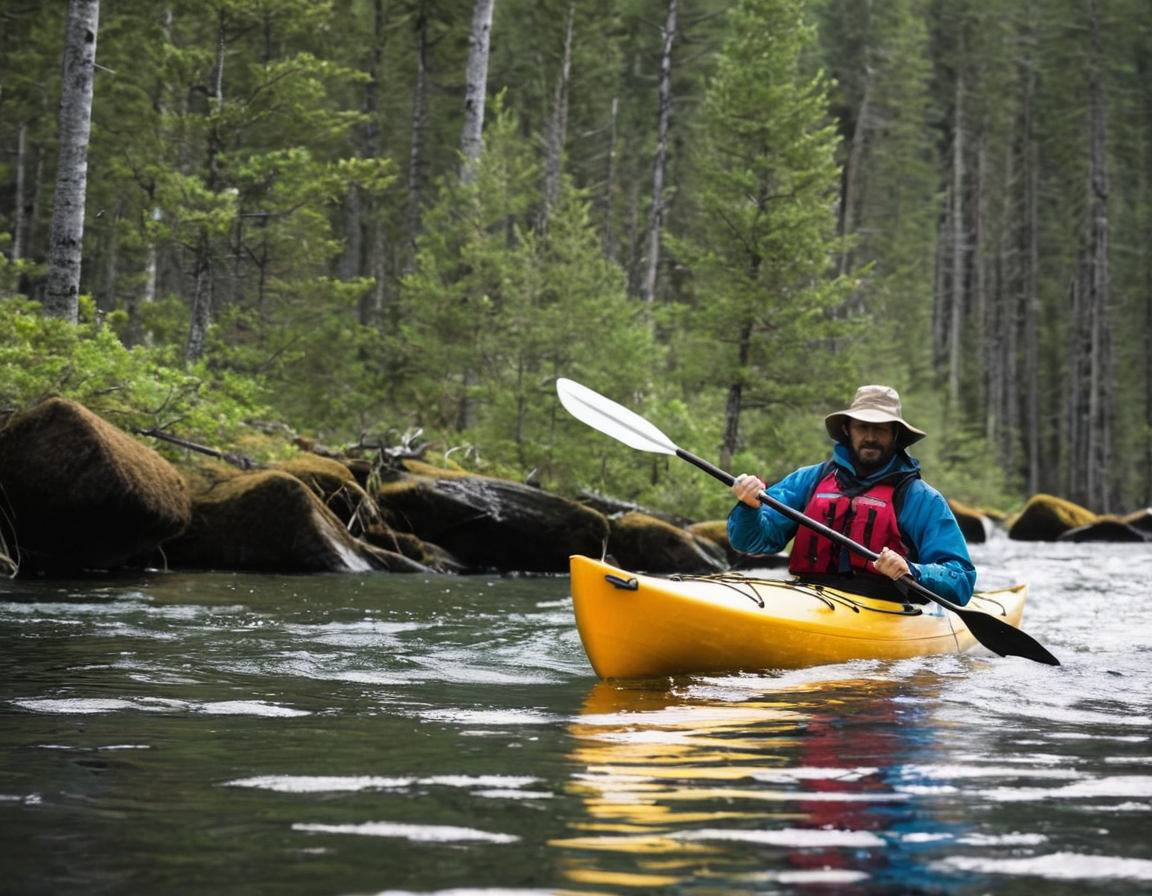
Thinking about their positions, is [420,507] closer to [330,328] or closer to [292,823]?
[330,328]

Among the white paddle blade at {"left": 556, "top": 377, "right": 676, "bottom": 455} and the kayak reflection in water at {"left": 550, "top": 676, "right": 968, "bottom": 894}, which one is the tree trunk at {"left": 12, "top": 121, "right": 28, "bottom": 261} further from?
the kayak reflection in water at {"left": 550, "top": 676, "right": 968, "bottom": 894}

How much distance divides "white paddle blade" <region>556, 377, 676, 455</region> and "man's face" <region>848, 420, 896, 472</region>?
1.07m

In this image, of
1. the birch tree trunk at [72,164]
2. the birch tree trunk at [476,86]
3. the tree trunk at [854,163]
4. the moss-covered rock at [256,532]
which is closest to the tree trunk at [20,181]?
the birch tree trunk at [476,86]

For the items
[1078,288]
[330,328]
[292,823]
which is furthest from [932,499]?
[1078,288]

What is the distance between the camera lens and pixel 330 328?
17094mm

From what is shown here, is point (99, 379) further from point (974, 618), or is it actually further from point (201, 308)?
point (974, 618)

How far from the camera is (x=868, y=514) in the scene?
6.20 m

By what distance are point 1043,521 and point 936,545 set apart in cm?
1501

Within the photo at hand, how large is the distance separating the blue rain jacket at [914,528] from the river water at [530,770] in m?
0.42

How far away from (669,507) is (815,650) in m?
9.74

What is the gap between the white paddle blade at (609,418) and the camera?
23.3 feet

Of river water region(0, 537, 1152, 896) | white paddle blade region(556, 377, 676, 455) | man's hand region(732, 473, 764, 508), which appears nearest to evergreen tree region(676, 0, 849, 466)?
white paddle blade region(556, 377, 676, 455)

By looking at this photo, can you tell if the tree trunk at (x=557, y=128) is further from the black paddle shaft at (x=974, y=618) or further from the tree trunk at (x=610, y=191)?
the black paddle shaft at (x=974, y=618)

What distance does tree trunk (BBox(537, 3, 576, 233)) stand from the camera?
83.1 feet
